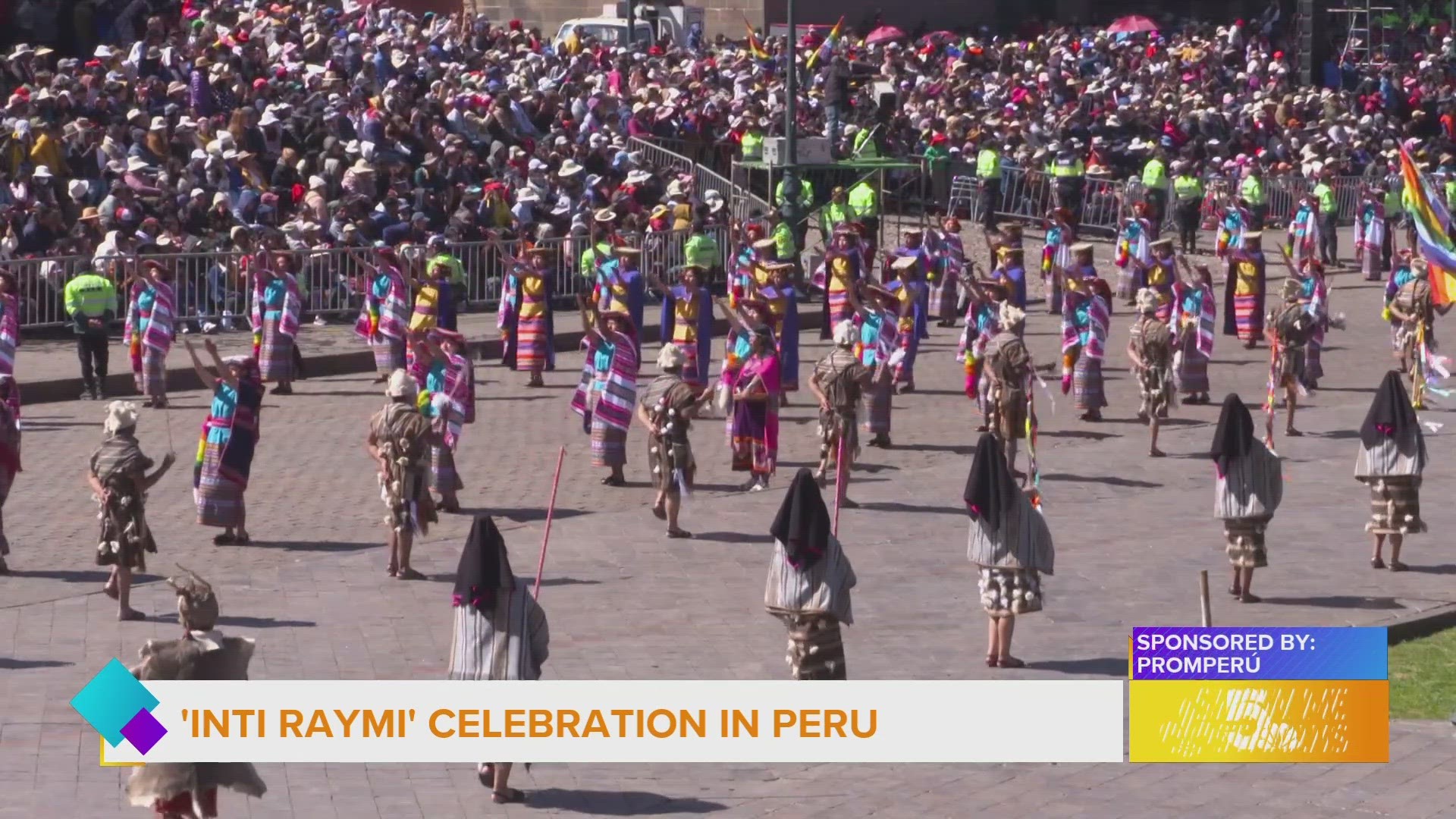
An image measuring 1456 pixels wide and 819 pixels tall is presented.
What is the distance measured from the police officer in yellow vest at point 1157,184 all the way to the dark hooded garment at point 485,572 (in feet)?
84.8

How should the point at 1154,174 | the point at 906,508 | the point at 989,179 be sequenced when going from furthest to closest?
→ the point at 1154,174, the point at 989,179, the point at 906,508

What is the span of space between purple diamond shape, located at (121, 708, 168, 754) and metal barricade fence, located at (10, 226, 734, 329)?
48.5 ft

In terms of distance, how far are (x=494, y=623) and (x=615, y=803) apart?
103 cm

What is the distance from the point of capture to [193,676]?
11.0 meters

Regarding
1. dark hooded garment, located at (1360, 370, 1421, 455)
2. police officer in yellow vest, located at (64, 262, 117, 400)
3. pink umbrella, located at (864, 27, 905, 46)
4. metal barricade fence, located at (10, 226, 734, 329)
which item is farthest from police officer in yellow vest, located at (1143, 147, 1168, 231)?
dark hooded garment, located at (1360, 370, 1421, 455)

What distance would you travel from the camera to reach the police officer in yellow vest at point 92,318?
23766 mm

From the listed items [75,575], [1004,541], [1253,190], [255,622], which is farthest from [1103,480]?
[1253,190]

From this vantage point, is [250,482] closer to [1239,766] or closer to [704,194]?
[1239,766]

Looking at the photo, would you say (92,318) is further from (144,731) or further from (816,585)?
(144,731)

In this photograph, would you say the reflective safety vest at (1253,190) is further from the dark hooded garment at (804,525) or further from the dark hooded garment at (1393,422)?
the dark hooded garment at (804,525)

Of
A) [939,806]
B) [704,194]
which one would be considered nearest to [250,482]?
[939,806]

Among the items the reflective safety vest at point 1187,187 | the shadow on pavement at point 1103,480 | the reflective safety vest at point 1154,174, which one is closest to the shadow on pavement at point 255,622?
the shadow on pavement at point 1103,480

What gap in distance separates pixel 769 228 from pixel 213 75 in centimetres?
695

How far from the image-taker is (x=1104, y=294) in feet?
78.4
